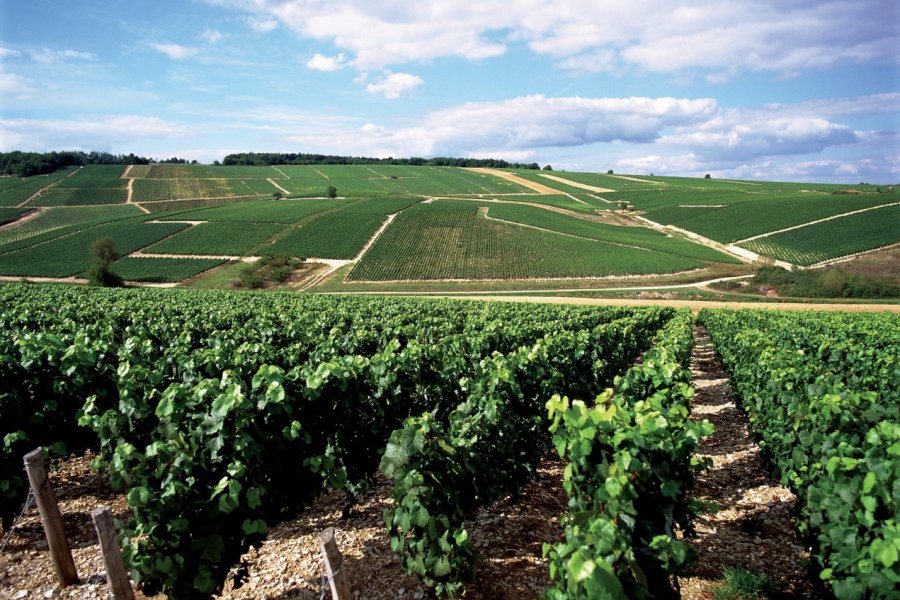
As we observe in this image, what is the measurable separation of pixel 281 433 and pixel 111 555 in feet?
6.11

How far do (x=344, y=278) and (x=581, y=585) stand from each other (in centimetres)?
5579

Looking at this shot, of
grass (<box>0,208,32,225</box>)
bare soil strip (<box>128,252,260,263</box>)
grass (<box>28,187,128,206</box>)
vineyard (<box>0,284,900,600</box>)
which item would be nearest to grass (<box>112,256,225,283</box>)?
bare soil strip (<box>128,252,260,263</box>)

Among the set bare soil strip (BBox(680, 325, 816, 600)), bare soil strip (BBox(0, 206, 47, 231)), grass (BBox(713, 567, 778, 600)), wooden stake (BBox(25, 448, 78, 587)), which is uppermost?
bare soil strip (BBox(0, 206, 47, 231))

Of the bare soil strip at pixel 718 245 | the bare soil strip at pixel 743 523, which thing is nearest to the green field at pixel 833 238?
the bare soil strip at pixel 718 245

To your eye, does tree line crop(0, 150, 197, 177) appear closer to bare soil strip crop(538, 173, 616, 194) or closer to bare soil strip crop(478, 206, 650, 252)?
bare soil strip crop(478, 206, 650, 252)

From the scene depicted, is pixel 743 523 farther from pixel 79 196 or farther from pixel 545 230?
pixel 79 196

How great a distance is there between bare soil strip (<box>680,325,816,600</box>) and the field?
4602cm

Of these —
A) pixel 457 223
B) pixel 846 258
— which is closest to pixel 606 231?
pixel 457 223

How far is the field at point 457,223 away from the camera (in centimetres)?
6175

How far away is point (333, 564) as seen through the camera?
3.90 m

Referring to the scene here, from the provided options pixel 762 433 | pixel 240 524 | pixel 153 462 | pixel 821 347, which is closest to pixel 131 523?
pixel 153 462

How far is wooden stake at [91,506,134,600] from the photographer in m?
4.21

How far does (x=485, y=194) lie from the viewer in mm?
125125

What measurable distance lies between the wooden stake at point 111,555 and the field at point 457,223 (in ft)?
165
